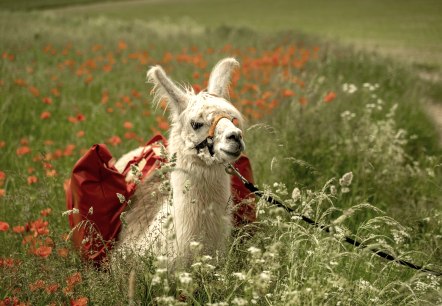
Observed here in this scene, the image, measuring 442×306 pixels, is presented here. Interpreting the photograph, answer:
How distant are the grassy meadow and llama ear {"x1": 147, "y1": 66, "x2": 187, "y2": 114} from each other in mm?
650

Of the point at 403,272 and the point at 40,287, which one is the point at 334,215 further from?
the point at 40,287

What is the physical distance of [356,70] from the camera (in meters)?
8.71

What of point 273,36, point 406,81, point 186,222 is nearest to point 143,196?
point 186,222

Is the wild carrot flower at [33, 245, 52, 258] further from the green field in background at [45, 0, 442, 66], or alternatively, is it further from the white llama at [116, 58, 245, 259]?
the green field in background at [45, 0, 442, 66]

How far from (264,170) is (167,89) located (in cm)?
175

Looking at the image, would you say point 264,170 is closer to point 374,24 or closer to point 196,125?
point 196,125

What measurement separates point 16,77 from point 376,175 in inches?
214

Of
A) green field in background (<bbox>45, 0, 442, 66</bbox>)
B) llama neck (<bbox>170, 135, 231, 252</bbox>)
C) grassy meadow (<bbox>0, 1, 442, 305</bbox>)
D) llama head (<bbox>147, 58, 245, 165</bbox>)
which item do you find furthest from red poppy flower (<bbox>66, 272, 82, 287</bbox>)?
green field in background (<bbox>45, 0, 442, 66</bbox>)

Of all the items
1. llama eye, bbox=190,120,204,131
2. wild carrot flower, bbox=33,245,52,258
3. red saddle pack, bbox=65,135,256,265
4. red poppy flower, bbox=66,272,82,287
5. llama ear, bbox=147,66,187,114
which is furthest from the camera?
red saddle pack, bbox=65,135,256,265

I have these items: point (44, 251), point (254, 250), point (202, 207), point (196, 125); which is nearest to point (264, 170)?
point (202, 207)

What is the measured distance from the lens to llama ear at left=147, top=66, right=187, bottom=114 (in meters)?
3.23

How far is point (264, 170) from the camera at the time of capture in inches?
187

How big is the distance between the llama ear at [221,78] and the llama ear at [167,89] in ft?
0.80

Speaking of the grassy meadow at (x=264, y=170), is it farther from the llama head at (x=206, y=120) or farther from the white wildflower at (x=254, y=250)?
the llama head at (x=206, y=120)
